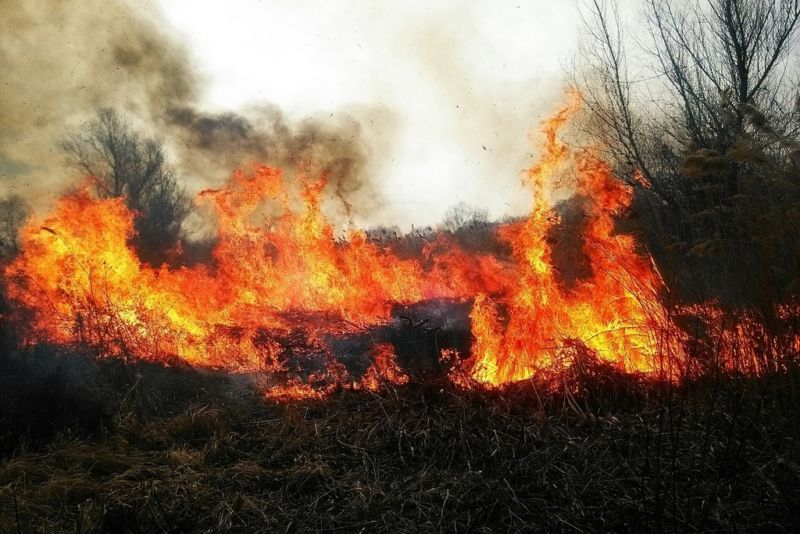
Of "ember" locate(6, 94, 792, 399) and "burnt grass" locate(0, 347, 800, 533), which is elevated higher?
"ember" locate(6, 94, 792, 399)

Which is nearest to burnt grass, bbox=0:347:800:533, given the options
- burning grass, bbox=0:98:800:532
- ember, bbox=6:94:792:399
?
burning grass, bbox=0:98:800:532

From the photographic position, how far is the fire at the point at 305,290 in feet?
19.3

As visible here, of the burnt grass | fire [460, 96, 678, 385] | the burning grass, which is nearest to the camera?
the burnt grass

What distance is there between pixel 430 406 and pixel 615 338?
95.4 inches

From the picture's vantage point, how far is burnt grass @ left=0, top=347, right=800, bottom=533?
9.09 ft

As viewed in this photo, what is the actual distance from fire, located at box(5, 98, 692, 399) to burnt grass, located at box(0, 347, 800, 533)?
2.14ft

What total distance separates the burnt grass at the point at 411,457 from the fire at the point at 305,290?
653 millimetres

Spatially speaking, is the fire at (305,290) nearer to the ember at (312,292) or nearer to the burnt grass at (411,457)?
the ember at (312,292)

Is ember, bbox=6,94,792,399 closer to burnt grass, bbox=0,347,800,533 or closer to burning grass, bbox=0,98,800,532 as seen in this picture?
burning grass, bbox=0,98,800,532

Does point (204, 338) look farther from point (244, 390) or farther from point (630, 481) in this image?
point (630, 481)

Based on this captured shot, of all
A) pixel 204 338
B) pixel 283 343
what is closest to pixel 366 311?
pixel 283 343

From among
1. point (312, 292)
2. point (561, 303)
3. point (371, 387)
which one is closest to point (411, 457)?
point (371, 387)

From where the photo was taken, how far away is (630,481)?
9.80 feet

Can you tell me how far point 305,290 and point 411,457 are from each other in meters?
5.43
